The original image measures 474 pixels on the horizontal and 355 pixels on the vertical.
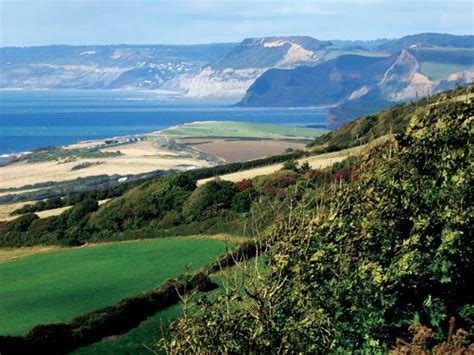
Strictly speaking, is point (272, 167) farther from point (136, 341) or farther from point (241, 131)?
point (241, 131)

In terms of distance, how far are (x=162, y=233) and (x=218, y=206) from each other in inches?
259

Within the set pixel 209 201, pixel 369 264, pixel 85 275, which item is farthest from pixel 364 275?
pixel 209 201

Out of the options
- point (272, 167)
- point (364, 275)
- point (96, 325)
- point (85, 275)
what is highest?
point (364, 275)

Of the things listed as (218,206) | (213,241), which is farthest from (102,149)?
(213,241)

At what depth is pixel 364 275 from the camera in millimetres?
16969

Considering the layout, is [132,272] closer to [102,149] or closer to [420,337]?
[420,337]

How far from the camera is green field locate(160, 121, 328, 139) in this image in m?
172

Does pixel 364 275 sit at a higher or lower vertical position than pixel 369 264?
lower

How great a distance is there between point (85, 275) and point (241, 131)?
147 meters

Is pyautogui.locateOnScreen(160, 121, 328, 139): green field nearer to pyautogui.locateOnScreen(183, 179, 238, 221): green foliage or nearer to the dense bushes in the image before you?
pyautogui.locateOnScreen(183, 179, 238, 221): green foliage

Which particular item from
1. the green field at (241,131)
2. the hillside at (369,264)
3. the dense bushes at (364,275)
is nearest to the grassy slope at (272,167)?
the hillside at (369,264)

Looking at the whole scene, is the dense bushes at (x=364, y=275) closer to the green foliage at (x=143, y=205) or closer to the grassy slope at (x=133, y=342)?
the grassy slope at (x=133, y=342)

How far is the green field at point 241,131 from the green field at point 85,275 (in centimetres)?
12316

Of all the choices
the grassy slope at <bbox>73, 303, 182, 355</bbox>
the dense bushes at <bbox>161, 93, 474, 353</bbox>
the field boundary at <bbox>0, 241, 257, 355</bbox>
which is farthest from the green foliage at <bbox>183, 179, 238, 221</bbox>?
the dense bushes at <bbox>161, 93, 474, 353</bbox>
